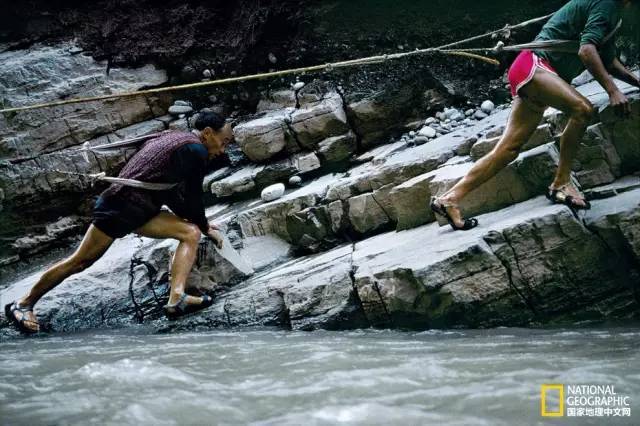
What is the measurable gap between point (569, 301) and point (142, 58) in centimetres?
695

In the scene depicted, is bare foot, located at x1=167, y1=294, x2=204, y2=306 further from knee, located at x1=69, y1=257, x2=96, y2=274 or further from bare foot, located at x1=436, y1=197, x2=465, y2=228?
bare foot, located at x1=436, y1=197, x2=465, y2=228

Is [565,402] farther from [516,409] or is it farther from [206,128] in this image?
[206,128]

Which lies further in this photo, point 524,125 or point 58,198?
point 58,198

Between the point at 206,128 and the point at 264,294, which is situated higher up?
the point at 206,128

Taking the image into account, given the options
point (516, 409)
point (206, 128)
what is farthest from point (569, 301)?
point (206, 128)

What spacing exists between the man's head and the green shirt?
2563 millimetres

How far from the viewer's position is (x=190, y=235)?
4.19 meters

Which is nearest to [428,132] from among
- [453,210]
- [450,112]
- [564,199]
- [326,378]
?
[450,112]

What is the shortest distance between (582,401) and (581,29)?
2.92 meters

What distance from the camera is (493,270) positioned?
354cm

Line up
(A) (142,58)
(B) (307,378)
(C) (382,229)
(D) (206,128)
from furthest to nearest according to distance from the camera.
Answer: (A) (142,58), (C) (382,229), (D) (206,128), (B) (307,378)

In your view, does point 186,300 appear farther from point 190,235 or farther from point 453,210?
point 453,210


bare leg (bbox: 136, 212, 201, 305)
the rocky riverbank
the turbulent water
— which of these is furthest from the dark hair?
the turbulent water

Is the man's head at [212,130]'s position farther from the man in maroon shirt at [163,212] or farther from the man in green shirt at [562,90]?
the man in green shirt at [562,90]
